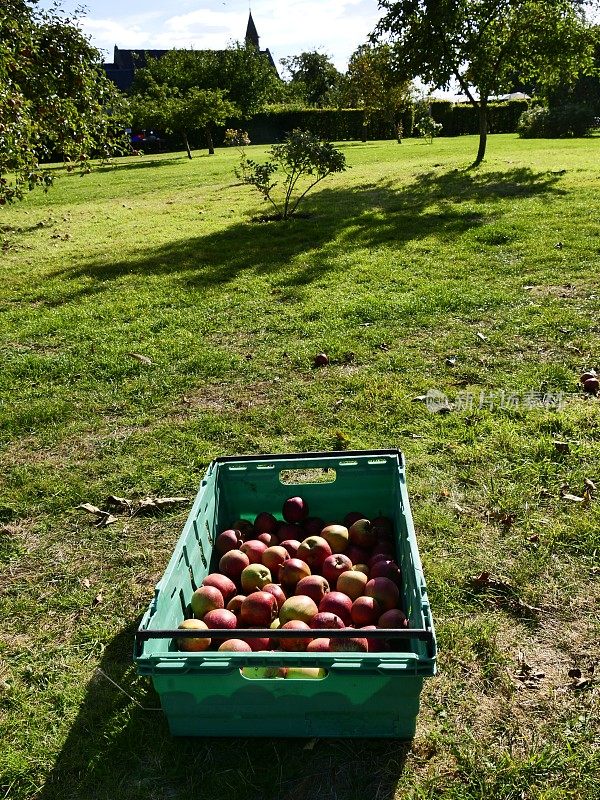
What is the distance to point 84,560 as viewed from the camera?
3064mm

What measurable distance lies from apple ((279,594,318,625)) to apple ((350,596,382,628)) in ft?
0.48

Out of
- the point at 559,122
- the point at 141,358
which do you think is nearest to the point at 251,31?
the point at 559,122

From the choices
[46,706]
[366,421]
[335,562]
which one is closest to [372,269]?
[366,421]

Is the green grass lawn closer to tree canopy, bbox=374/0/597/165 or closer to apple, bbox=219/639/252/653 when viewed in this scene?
apple, bbox=219/639/252/653

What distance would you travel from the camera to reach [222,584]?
8.05 ft

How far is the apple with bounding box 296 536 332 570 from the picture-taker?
8.50 ft

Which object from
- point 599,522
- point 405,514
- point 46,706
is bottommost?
point 46,706

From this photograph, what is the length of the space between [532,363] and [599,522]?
2.08 m

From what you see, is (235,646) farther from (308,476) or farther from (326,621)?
(308,476)

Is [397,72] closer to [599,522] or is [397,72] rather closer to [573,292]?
[573,292]

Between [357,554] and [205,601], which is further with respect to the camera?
[357,554]

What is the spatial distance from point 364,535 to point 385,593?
40 centimetres

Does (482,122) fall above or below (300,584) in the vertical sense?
above

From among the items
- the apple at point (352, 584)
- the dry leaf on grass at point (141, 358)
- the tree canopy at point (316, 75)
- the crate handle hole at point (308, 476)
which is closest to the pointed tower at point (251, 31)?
the tree canopy at point (316, 75)
